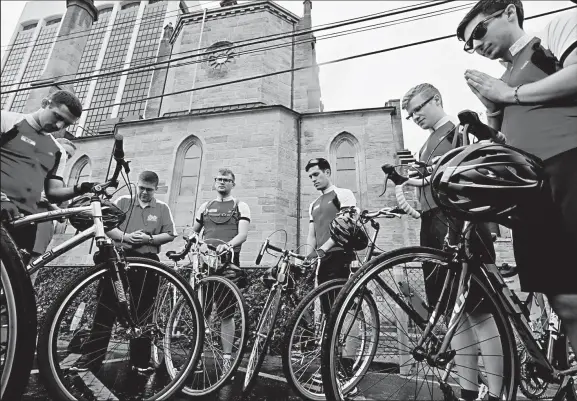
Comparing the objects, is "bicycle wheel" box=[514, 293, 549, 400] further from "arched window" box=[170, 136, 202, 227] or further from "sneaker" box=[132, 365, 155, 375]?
"arched window" box=[170, 136, 202, 227]

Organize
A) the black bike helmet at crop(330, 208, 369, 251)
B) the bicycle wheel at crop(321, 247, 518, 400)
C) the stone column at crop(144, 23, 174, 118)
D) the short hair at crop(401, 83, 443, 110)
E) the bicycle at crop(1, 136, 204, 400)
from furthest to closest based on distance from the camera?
the stone column at crop(144, 23, 174, 118) → the short hair at crop(401, 83, 443, 110) → the black bike helmet at crop(330, 208, 369, 251) → the bicycle at crop(1, 136, 204, 400) → the bicycle wheel at crop(321, 247, 518, 400)

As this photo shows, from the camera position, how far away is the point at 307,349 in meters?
2.52

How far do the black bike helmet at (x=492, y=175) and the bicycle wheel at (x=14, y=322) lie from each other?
179cm

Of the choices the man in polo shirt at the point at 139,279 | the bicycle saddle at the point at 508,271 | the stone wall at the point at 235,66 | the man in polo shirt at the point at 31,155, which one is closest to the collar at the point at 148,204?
the man in polo shirt at the point at 139,279

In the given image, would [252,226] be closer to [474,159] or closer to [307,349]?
[307,349]

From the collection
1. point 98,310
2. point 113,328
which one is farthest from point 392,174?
point 98,310

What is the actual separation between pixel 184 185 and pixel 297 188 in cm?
479

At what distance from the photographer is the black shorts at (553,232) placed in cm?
125

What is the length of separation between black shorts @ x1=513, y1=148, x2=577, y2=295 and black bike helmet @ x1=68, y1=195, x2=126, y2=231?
249 centimetres

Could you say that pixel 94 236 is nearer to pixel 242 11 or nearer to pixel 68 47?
pixel 242 11

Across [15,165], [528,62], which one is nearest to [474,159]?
[528,62]

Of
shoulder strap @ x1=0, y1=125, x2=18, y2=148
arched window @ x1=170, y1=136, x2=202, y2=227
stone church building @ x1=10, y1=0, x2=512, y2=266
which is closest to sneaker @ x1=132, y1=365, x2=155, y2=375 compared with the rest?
shoulder strap @ x1=0, y1=125, x2=18, y2=148

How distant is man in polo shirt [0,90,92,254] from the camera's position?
7.45 ft

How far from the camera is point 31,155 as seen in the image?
2.38 metres
